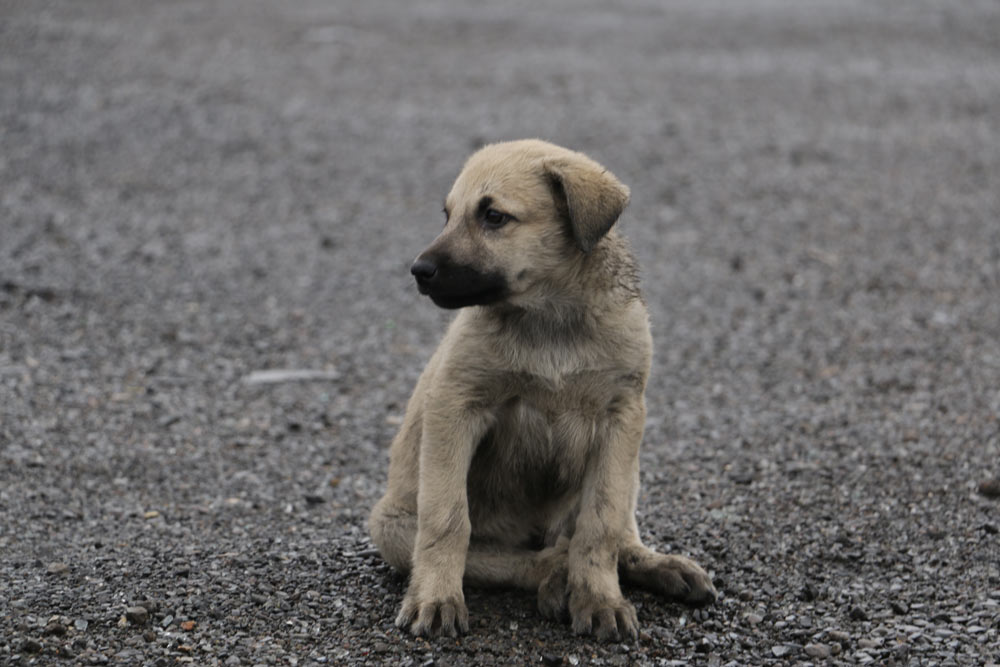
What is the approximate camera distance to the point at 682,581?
4984mm

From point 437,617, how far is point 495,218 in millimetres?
1557

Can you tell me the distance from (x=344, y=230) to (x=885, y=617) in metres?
7.80

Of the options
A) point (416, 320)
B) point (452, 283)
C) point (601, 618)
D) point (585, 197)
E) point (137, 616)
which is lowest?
point (416, 320)

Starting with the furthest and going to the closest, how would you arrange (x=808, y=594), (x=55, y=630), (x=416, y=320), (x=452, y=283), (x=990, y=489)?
(x=416, y=320) → (x=990, y=489) → (x=808, y=594) → (x=452, y=283) → (x=55, y=630)

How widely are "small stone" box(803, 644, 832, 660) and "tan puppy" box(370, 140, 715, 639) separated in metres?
0.47

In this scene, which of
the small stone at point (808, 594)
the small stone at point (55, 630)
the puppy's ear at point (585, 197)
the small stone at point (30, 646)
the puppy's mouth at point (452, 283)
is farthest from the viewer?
the small stone at point (808, 594)

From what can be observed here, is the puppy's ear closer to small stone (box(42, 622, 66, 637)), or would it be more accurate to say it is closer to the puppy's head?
the puppy's head

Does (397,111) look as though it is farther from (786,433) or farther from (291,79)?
(786,433)

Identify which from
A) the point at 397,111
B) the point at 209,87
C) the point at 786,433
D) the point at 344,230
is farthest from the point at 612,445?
the point at 209,87

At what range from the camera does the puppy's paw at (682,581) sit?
4.98 m

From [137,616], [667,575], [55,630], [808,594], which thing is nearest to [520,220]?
[667,575]

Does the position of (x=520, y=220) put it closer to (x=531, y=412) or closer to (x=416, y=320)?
(x=531, y=412)

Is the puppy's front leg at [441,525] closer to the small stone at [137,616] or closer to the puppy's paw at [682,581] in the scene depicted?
the puppy's paw at [682,581]

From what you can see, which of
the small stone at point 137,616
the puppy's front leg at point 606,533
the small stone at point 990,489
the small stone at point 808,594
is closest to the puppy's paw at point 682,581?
the puppy's front leg at point 606,533
